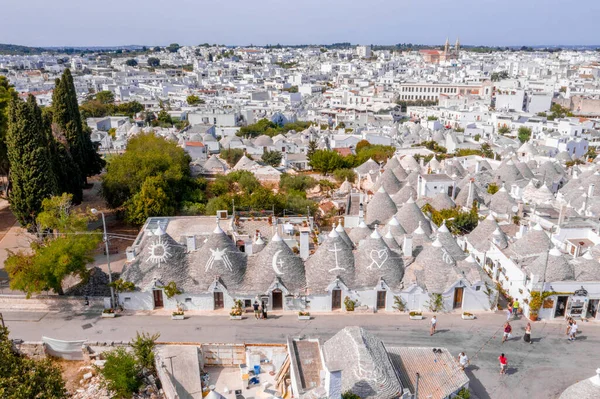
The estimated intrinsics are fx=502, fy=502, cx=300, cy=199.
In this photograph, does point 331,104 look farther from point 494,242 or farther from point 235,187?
point 494,242

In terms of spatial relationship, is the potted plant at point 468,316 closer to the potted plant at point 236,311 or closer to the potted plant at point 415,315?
the potted plant at point 415,315

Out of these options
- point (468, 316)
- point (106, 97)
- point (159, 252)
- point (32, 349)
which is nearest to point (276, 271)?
point (159, 252)

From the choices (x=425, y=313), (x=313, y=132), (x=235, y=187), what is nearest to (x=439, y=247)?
(x=425, y=313)

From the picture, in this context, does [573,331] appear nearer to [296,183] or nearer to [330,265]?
[330,265]

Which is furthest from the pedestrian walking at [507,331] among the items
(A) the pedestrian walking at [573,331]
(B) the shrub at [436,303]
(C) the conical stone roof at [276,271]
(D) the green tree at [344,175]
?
(D) the green tree at [344,175]

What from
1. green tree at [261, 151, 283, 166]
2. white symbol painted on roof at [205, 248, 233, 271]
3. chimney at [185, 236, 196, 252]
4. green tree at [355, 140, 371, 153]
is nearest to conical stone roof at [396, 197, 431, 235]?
white symbol painted on roof at [205, 248, 233, 271]

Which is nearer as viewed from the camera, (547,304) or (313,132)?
(547,304)
